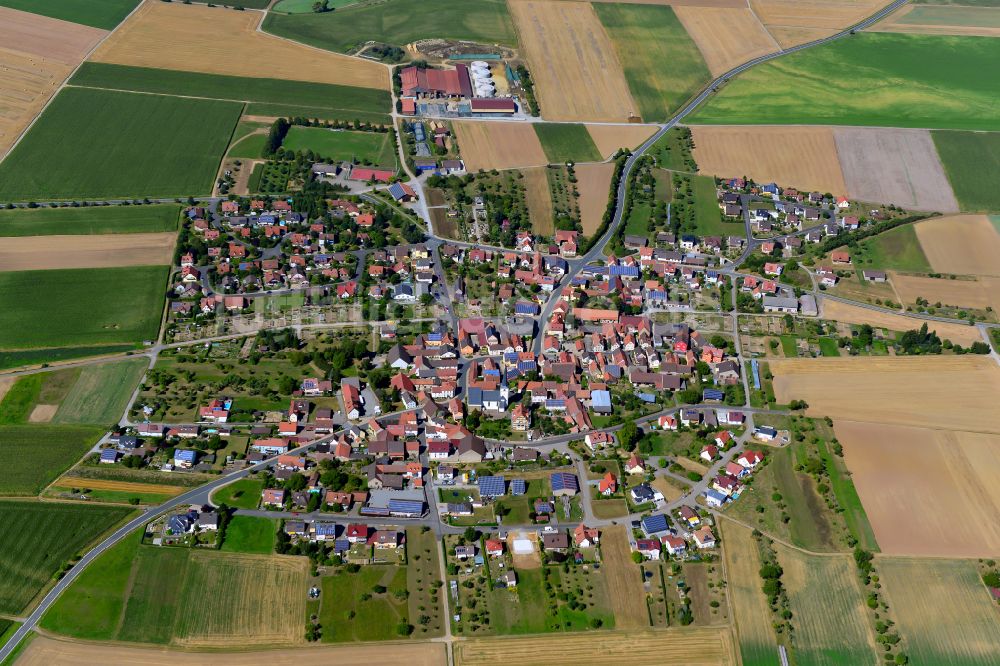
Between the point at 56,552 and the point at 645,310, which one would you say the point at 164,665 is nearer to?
the point at 56,552

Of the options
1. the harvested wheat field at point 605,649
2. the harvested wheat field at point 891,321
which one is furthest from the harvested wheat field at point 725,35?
the harvested wheat field at point 605,649

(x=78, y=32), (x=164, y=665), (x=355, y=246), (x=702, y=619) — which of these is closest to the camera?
(x=164, y=665)

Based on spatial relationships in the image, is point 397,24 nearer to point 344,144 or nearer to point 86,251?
point 344,144

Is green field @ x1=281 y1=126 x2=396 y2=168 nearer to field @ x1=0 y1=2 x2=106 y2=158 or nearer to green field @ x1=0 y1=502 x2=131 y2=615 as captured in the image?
field @ x1=0 y1=2 x2=106 y2=158

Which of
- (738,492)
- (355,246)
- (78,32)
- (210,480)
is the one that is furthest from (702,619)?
(78,32)

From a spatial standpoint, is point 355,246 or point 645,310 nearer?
point 645,310

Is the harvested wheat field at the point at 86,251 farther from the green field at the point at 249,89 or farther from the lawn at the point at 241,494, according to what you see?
the lawn at the point at 241,494

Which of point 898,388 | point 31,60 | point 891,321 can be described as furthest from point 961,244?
point 31,60

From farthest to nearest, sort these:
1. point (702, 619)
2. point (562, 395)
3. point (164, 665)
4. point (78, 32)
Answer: point (78, 32), point (562, 395), point (702, 619), point (164, 665)
